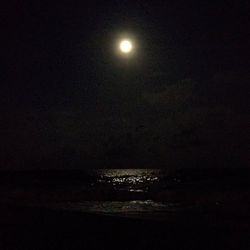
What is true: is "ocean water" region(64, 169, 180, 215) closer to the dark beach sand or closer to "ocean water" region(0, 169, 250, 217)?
"ocean water" region(0, 169, 250, 217)

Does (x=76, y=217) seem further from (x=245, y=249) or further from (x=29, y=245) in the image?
(x=245, y=249)

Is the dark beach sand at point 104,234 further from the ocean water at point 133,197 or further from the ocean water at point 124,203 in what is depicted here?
the ocean water at point 124,203

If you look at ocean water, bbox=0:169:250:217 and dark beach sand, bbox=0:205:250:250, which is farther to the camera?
ocean water, bbox=0:169:250:217

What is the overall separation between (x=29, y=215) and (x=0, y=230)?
337 centimetres

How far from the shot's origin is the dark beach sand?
11.0 metres

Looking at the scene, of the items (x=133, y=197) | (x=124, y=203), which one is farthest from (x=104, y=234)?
(x=133, y=197)

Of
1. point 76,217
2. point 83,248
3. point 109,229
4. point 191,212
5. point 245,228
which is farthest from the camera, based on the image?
point 191,212

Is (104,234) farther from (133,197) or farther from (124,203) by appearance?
(133,197)

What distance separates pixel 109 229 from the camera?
1330 cm

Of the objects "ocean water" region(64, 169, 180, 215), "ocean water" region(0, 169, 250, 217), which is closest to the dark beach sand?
"ocean water" region(0, 169, 250, 217)

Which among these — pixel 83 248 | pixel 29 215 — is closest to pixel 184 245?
pixel 83 248

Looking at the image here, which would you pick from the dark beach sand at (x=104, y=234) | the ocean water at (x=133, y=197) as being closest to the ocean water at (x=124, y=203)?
the ocean water at (x=133, y=197)

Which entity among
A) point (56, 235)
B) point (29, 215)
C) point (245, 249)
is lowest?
point (245, 249)

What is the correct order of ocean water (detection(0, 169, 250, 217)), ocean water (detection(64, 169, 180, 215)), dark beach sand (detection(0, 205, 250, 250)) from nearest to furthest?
1. dark beach sand (detection(0, 205, 250, 250))
2. ocean water (detection(64, 169, 180, 215))
3. ocean water (detection(0, 169, 250, 217))
